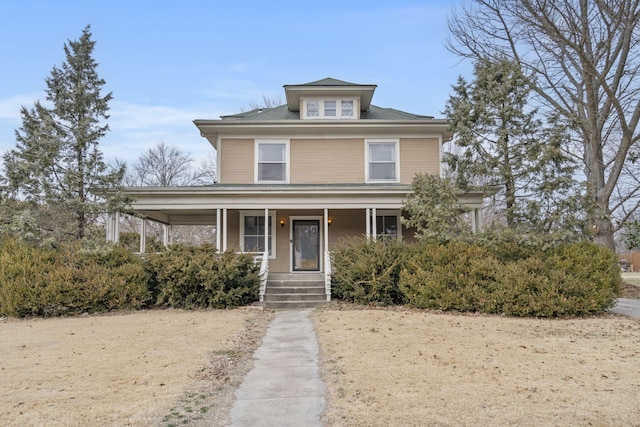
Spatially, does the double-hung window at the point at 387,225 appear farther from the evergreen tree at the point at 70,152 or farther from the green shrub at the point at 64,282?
the evergreen tree at the point at 70,152

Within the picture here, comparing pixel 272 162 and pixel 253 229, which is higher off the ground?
pixel 272 162

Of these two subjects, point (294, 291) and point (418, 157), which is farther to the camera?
point (418, 157)

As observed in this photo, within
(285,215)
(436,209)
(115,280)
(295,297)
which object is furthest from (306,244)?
(115,280)

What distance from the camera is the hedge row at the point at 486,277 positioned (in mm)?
10094

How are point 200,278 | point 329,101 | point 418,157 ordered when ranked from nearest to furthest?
point 200,278, point 418,157, point 329,101

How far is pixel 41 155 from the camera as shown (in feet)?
39.8

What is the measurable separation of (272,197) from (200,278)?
343 cm

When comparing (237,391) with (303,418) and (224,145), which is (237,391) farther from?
(224,145)

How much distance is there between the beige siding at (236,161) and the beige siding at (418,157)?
5.15 meters

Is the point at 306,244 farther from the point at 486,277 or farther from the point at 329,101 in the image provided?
the point at 486,277

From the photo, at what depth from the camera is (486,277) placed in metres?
10.7

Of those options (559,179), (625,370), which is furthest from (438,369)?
(559,179)

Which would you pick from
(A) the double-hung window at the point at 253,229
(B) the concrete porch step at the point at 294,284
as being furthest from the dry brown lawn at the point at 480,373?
(A) the double-hung window at the point at 253,229

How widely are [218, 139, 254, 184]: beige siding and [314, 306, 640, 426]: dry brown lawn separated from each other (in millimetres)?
8092
